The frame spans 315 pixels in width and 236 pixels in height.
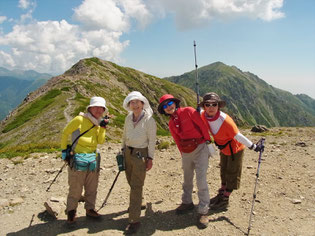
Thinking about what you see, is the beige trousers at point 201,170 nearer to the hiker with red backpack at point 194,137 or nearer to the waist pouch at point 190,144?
the hiker with red backpack at point 194,137

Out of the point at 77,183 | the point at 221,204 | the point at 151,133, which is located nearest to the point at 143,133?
the point at 151,133

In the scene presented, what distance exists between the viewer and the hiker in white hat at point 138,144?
5.75 m

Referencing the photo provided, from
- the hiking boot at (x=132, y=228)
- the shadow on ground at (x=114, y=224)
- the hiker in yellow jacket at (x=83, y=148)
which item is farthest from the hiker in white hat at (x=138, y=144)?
the hiker in yellow jacket at (x=83, y=148)

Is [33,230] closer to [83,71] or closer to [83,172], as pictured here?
[83,172]

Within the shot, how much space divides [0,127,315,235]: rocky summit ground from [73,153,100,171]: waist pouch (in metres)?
1.71

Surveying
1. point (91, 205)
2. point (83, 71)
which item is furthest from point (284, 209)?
point (83, 71)

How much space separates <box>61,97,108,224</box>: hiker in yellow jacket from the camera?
583 cm

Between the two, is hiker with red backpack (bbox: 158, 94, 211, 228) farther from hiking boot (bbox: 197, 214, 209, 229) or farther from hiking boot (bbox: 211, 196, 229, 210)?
hiking boot (bbox: 211, 196, 229, 210)

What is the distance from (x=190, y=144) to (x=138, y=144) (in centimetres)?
137

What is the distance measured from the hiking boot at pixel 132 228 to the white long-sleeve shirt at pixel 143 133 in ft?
6.11

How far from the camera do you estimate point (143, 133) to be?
5766 millimetres

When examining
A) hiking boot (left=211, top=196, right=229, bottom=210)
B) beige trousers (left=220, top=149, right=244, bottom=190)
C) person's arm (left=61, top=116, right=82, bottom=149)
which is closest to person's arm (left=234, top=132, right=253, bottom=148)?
beige trousers (left=220, top=149, right=244, bottom=190)

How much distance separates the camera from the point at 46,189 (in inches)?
345

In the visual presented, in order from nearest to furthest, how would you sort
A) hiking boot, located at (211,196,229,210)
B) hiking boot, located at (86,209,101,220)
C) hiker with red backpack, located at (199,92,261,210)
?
hiker with red backpack, located at (199,92,261,210) → hiking boot, located at (86,209,101,220) → hiking boot, located at (211,196,229,210)
